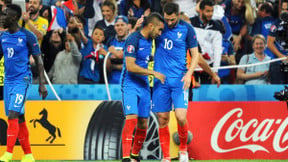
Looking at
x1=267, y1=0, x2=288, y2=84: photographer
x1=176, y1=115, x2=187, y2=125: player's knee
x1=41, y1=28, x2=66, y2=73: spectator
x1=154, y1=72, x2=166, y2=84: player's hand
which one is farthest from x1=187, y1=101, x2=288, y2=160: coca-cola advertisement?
x1=41, y1=28, x2=66, y2=73: spectator

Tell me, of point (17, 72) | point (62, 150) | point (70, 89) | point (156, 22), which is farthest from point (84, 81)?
point (156, 22)

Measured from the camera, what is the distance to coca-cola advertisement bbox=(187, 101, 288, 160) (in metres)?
12.1

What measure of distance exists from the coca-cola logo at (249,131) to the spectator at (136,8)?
3082 mm

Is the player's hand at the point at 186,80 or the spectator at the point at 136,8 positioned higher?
the spectator at the point at 136,8

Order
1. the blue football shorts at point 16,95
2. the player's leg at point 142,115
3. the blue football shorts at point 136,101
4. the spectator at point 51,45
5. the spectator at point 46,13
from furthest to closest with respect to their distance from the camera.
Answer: the spectator at point 46,13
the spectator at point 51,45
the blue football shorts at point 16,95
the player's leg at point 142,115
the blue football shorts at point 136,101

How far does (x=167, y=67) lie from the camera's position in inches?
391

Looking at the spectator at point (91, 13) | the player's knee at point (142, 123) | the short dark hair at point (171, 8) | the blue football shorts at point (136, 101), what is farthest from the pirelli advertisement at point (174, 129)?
the short dark hair at point (171, 8)

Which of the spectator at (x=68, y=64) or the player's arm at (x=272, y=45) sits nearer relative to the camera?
the spectator at (x=68, y=64)

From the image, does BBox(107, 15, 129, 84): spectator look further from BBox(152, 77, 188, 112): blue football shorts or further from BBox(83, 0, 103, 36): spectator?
BBox(152, 77, 188, 112): blue football shorts

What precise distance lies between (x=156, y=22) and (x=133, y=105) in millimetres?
1191

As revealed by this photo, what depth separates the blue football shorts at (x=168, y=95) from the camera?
9.84m

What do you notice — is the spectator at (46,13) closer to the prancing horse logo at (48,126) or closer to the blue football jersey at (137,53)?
the prancing horse logo at (48,126)

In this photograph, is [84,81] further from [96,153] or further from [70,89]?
[96,153]

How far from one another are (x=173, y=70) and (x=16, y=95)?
234cm
